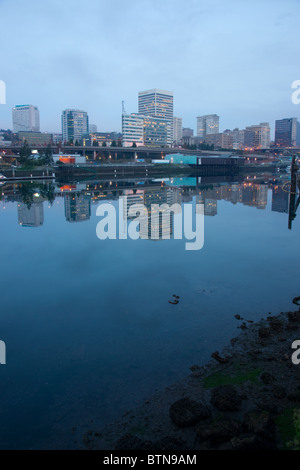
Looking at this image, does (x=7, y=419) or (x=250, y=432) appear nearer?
(x=250, y=432)

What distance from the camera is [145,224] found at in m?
30.1

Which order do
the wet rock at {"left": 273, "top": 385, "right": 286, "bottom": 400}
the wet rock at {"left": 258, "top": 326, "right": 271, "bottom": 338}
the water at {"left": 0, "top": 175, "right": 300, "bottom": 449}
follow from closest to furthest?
the wet rock at {"left": 273, "top": 385, "right": 286, "bottom": 400}
the water at {"left": 0, "top": 175, "right": 300, "bottom": 449}
the wet rock at {"left": 258, "top": 326, "right": 271, "bottom": 338}

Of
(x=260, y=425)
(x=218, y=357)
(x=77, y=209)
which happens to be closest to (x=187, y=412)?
(x=260, y=425)

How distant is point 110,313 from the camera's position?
1316 centimetres

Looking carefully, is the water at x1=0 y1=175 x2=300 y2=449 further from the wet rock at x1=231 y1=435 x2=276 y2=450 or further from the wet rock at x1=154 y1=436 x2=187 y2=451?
the wet rock at x1=231 y1=435 x2=276 y2=450

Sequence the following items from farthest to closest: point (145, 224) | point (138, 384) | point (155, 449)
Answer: point (145, 224) < point (138, 384) < point (155, 449)

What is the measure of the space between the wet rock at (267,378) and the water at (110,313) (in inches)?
70.3

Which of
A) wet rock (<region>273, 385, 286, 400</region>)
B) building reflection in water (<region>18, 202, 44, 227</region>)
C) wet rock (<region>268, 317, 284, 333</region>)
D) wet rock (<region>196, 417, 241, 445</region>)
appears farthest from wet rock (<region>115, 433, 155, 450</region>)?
building reflection in water (<region>18, 202, 44, 227</region>)

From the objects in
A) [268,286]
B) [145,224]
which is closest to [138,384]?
[268,286]

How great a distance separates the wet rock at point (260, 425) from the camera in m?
6.67

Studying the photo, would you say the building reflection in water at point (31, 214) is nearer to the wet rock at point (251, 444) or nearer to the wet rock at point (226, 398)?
the wet rock at point (226, 398)

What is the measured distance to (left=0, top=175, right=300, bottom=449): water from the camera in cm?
823
